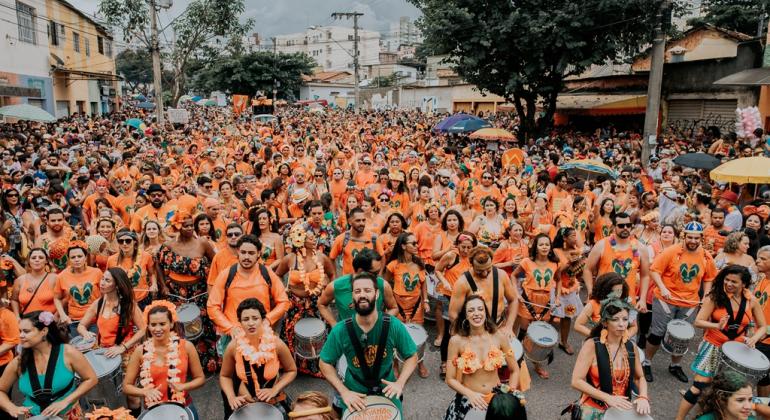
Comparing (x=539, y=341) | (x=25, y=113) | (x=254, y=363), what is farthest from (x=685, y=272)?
(x=25, y=113)

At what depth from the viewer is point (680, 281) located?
5578mm

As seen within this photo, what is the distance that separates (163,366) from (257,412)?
0.87 m

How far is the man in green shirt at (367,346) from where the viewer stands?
358 cm

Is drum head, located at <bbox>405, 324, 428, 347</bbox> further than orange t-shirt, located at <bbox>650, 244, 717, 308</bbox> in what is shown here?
No

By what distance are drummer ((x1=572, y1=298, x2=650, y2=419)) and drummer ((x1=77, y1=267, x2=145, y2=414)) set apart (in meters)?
3.53

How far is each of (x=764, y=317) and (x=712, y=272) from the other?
868mm

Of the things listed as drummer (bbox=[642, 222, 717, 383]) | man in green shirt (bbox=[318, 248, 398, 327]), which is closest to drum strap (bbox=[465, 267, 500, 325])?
man in green shirt (bbox=[318, 248, 398, 327])

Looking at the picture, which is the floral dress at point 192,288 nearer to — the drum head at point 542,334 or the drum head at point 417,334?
the drum head at point 417,334

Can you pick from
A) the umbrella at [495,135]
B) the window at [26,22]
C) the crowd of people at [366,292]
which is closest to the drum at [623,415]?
the crowd of people at [366,292]

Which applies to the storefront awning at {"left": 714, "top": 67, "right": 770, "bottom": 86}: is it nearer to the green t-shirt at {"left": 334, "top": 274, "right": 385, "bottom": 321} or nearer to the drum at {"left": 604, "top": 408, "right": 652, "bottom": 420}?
the drum at {"left": 604, "top": 408, "right": 652, "bottom": 420}

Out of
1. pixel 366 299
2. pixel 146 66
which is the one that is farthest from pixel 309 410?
pixel 146 66

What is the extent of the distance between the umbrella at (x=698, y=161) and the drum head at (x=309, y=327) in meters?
8.75

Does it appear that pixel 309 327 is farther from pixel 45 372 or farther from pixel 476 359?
pixel 45 372

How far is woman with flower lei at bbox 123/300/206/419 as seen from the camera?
379 centimetres
